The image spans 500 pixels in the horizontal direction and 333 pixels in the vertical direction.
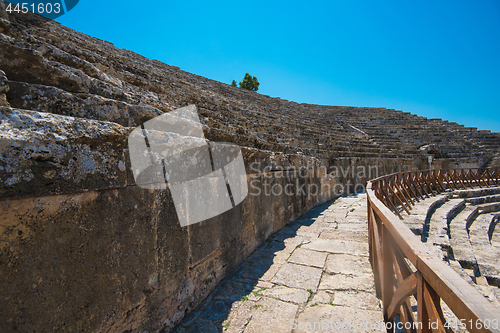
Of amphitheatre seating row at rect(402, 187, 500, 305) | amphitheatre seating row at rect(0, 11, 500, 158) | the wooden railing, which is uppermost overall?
amphitheatre seating row at rect(0, 11, 500, 158)

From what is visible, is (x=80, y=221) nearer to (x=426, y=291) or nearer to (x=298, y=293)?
(x=426, y=291)

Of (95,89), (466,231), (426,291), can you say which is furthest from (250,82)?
(426,291)

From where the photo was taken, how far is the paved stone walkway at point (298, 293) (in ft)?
6.15

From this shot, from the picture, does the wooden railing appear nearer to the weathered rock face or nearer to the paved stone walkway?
the paved stone walkway

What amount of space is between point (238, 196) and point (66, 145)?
75.3 inches

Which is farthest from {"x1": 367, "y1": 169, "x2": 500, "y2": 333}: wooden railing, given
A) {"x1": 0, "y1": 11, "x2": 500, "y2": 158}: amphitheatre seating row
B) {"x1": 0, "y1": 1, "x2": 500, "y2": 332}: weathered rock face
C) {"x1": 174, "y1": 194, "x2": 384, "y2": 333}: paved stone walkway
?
{"x1": 0, "y1": 11, "x2": 500, "y2": 158}: amphitheatre seating row

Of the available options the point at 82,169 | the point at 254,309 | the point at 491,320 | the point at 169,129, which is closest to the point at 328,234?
the point at 254,309

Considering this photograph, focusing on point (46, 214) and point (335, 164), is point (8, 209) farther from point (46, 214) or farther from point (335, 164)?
point (335, 164)

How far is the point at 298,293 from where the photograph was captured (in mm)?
2279

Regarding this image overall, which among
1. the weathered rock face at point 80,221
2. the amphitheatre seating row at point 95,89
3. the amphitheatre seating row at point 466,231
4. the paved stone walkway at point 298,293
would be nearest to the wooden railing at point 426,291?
the paved stone walkway at point 298,293

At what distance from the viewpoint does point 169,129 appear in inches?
84.1

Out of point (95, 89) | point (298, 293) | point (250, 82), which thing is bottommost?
point (298, 293)

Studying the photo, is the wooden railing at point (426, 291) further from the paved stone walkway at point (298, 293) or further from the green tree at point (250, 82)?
the green tree at point (250, 82)

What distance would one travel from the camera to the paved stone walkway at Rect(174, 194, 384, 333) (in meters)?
1.88
